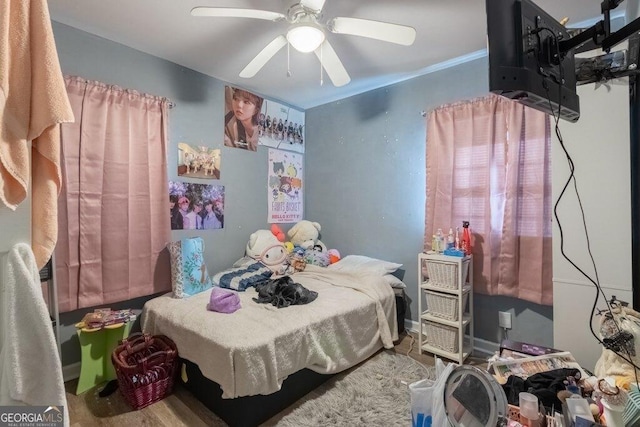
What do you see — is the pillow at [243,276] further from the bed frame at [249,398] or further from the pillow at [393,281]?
the pillow at [393,281]

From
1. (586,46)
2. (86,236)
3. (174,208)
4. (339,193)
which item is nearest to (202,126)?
(174,208)

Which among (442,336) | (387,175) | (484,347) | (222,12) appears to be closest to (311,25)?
(222,12)

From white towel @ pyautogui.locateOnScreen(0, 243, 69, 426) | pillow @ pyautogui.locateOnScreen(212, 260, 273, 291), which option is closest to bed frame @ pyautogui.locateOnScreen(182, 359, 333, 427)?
pillow @ pyautogui.locateOnScreen(212, 260, 273, 291)

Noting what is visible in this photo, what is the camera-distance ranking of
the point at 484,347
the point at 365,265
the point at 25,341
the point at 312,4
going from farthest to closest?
the point at 365,265 < the point at 484,347 < the point at 312,4 < the point at 25,341

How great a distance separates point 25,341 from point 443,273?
7.46ft

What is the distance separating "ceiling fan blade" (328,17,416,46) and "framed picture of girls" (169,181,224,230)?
1739 mm

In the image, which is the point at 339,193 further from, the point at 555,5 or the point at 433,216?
the point at 555,5

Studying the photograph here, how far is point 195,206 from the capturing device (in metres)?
2.62

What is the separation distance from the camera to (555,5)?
1.80 meters

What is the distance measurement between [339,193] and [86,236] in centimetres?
228

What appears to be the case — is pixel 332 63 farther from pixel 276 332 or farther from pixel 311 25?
pixel 276 332

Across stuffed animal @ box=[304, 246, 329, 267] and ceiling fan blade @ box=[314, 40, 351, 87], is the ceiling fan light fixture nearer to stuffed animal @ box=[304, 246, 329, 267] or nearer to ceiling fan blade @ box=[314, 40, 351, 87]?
ceiling fan blade @ box=[314, 40, 351, 87]

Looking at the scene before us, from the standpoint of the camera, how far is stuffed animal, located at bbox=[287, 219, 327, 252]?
3.27 m

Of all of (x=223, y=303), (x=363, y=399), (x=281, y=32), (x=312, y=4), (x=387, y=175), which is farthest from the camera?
(x=387, y=175)
